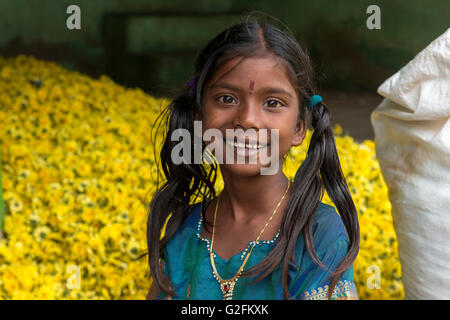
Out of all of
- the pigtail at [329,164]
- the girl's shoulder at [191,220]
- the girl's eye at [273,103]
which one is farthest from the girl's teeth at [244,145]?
the girl's shoulder at [191,220]

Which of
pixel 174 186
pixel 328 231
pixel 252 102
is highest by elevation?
pixel 252 102

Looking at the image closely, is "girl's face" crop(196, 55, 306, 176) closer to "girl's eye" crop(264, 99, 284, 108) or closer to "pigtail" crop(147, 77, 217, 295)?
"girl's eye" crop(264, 99, 284, 108)

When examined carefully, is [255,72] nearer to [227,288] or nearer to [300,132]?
[300,132]

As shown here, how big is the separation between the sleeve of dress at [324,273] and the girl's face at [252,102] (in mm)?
236

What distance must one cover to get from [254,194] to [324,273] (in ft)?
0.90

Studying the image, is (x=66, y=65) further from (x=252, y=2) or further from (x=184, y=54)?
(x=252, y=2)

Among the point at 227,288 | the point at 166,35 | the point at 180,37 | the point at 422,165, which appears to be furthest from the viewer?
the point at 180,37

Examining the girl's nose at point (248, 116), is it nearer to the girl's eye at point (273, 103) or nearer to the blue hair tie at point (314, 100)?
the girl's eye at point (273, 103)

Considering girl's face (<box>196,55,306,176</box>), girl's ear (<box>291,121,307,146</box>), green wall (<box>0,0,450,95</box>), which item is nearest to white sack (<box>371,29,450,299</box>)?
girl's ear (<box>291,121,307,146</box>)

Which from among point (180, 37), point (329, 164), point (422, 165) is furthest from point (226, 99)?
point (180, 37)

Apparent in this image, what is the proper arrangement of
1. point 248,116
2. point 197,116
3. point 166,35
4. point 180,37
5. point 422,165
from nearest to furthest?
point 248,116, point 197,116, point 422,165, point 166,35, point 180,37

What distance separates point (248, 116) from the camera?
1367 millimetres

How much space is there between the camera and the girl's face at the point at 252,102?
4.55ft

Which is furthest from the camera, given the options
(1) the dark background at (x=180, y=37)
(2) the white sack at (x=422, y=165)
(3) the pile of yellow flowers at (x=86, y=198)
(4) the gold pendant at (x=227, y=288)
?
(1) the dark background at (x=180, y=37)
